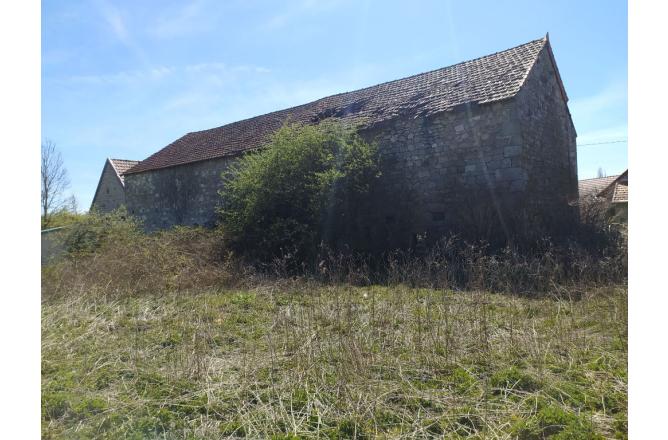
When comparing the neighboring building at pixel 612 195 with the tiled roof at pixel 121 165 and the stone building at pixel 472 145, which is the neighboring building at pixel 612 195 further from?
the tiled roof at pixel 121 165

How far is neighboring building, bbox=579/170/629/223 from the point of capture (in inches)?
523

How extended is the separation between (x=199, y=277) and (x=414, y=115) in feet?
24.8

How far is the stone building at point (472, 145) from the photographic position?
37.0 ft

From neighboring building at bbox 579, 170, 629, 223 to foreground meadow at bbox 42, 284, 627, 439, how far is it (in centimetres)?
224

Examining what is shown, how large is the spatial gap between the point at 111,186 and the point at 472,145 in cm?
2256

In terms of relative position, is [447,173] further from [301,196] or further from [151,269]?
[151,269]

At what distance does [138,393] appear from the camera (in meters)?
3.85

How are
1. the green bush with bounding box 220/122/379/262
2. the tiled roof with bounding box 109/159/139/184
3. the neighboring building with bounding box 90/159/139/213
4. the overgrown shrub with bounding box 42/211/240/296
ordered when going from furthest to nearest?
the tiled roof with bounding box 109/159/139/184, the neighboring building with bounding box 90/159/139/213, the green bush with bounding box 220/122/379/262, the overgrown shrub with bounding box 42/211/240/296

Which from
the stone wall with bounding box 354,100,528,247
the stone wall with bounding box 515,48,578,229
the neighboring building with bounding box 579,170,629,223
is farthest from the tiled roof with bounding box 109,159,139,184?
the neighboring building with bounding box 579,170,629,223

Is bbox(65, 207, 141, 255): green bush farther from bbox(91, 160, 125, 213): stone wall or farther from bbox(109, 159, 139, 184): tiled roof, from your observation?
bbox(109, 159, 139, 184): tiled roof

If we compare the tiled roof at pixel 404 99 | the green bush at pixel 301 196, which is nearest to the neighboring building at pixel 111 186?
the tiled roof at pixel 404 99

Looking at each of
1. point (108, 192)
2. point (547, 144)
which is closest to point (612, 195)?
point (547, 144)

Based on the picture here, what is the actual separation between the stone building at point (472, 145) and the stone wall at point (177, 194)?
17.6 feet

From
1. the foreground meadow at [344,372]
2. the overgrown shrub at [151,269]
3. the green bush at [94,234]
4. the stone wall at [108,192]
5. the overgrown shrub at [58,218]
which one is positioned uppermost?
the stone wall at [108,192]
